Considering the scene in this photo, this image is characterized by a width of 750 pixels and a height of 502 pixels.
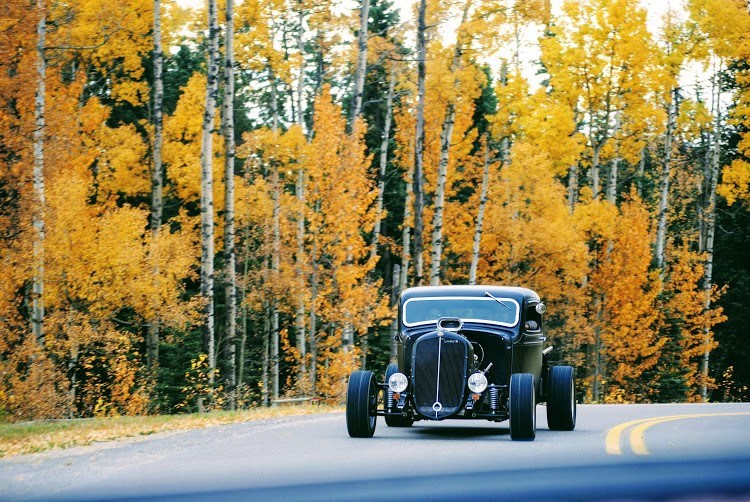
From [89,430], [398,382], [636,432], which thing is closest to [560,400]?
[636,432]

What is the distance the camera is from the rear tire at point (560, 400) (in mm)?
13312

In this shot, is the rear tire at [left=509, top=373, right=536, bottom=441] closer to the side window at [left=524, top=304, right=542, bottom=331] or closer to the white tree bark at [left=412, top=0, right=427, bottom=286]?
the side window at [left=524, top=304, right=542, bottom=331]

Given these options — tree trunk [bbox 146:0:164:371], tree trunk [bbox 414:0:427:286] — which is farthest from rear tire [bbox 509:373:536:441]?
tree trunk [bbox 146:0:164:371]

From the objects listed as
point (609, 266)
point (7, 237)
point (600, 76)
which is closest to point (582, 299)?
point (609, 266)

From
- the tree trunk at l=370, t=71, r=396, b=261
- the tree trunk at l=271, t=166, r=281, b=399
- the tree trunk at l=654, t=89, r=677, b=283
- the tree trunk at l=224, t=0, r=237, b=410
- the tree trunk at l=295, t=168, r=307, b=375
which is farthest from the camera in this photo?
the tree trunk at l=654, t=89, r=677, b=283

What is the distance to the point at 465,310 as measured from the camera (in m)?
13.1

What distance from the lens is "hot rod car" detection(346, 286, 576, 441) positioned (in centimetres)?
1166

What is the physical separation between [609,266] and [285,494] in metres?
36.9

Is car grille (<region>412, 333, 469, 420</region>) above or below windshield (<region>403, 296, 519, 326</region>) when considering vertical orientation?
below

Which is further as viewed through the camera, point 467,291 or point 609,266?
point 609,266

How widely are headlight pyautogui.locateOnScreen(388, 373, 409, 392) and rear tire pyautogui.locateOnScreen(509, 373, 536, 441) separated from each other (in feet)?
4.54

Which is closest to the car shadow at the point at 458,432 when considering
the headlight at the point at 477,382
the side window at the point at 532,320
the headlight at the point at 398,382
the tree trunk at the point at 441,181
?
the headlight at the point at 398,382

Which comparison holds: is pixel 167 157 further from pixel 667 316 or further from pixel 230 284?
pixel 667 316

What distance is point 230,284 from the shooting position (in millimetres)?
23828
